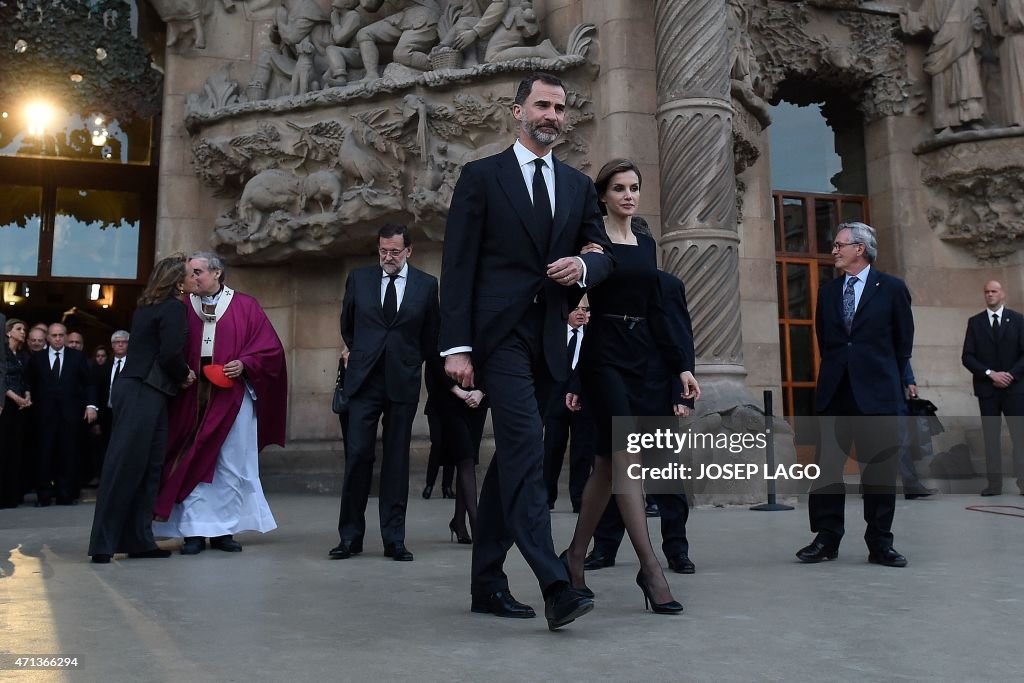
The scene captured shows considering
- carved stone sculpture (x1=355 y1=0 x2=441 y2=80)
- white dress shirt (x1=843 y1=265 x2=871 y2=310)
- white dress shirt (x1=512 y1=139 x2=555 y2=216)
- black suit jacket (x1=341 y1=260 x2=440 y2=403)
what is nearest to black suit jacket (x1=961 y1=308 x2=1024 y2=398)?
white dress shirt (x1=843 y1=265 x2=871 y2=310)

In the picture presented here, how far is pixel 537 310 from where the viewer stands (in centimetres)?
381

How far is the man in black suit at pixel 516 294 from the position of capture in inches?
144

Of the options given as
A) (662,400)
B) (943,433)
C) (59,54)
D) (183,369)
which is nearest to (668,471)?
(662,400)

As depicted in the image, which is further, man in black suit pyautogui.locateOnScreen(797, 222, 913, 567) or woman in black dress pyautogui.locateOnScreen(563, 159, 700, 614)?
man in black suit pyautogui.locateOnScreen(797, 222, 913, 567)

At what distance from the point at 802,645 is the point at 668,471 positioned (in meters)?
2.03

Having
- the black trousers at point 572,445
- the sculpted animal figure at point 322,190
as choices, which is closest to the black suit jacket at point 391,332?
the black trousers at point 572,445

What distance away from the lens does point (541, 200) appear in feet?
12.7

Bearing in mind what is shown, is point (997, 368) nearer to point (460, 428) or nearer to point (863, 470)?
point (863, 470)

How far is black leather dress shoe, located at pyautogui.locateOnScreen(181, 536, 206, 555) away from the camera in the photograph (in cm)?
604

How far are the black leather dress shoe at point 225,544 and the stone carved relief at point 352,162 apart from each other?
4878 mm

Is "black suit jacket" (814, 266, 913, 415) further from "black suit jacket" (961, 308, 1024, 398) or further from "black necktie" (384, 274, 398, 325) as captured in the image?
"black suit jacket" (961, 308, 1024, 398)

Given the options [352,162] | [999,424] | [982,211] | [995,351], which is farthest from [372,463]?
[982,211]

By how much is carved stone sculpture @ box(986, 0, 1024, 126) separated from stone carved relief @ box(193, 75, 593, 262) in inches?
224

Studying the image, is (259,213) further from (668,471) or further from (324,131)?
(668,471)
